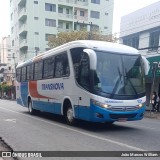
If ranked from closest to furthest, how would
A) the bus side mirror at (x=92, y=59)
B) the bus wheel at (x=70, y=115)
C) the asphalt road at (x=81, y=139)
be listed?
the asphalt road at (x=81, y=139) < the bus side mirror at (x=92, y=59) < the bus wheel at (x=70, y=115)

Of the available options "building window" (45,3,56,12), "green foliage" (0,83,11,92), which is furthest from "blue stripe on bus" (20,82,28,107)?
"green foliage" (0,83,11,92)

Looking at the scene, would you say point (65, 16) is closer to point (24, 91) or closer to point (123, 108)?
point (24, 91)

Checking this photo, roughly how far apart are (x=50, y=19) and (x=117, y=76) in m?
45.2

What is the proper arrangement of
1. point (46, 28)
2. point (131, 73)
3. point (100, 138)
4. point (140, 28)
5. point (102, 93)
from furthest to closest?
point (46, 28)
point (140, 28)
point (131, 73)
point (102, 93)
point (100, 138)

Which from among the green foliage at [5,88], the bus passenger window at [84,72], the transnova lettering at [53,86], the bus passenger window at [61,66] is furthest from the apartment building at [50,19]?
the bus passenger window at [84,72]

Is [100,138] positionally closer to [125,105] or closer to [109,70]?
[125,105]

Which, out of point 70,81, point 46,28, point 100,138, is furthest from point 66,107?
point 46,28

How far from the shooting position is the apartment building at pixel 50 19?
52250 mm

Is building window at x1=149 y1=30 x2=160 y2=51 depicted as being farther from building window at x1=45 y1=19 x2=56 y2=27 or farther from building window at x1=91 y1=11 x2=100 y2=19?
building window at x1=91 y1=11 x2=100 y2=19

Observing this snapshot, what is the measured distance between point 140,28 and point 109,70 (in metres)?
22.2

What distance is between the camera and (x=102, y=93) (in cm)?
987

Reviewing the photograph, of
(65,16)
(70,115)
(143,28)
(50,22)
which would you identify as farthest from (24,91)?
(65,16)

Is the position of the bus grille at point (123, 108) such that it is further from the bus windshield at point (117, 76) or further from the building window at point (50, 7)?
the building window at point (50, 7)

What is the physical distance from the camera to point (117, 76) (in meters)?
10.2
